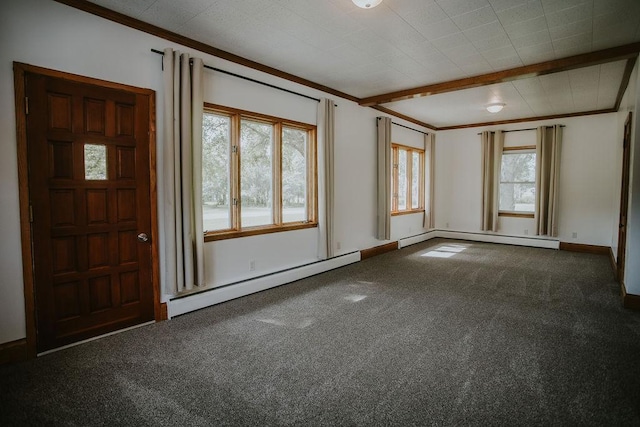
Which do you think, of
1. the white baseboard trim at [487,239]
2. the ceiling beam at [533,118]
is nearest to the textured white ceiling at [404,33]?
the ceiling beam at [533,118]

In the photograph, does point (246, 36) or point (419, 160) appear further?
point (419, 160)

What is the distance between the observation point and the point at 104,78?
2859 mm

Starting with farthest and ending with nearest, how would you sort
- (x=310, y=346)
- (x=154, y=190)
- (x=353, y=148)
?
(x=353, y=148)
(x=154, y=190)
(x=310, y=346)

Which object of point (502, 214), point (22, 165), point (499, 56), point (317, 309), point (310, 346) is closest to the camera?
point (22, 165)

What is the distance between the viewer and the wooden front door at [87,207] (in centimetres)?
257

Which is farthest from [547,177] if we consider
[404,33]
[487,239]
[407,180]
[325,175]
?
[404,33]

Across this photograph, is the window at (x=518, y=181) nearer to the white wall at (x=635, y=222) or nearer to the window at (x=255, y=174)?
the white wall at (x=635, y=222)

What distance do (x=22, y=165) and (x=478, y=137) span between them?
27.0ft

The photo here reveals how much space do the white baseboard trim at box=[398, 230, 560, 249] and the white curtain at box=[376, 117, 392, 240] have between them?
102cm

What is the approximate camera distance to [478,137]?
25.9ft

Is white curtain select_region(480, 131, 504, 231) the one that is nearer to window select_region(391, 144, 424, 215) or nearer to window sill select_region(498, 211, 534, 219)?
window sill select_region(498, 211, 534, 219)

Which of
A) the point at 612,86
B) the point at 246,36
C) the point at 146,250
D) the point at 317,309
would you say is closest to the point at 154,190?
the point at 146,250

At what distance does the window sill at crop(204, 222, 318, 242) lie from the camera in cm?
373

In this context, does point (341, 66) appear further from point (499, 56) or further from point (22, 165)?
point (22, 165)
